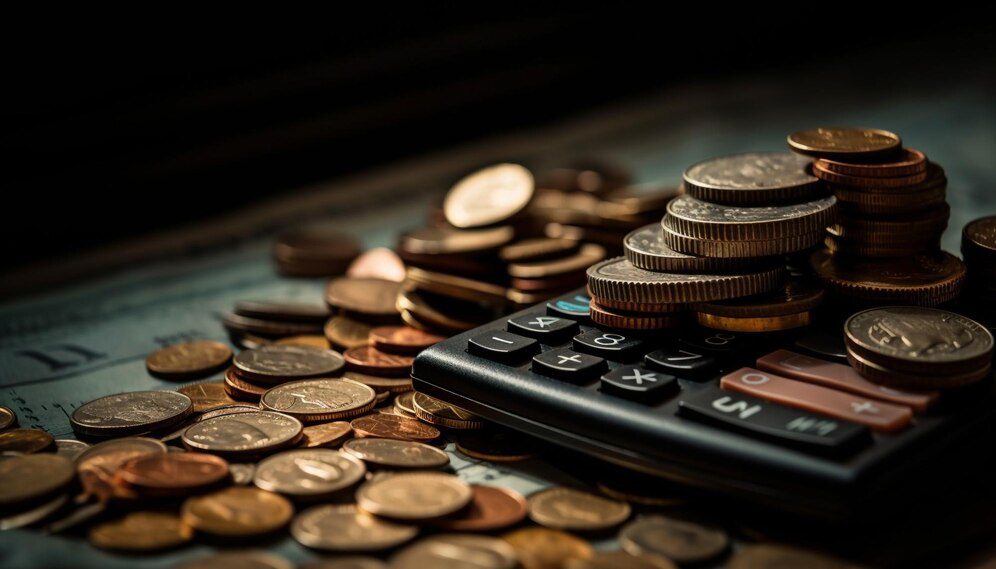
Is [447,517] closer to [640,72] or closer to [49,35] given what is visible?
[49,35]

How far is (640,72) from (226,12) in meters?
0.86

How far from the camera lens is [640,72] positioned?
211 centimetres

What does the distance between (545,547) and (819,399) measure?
0.22m

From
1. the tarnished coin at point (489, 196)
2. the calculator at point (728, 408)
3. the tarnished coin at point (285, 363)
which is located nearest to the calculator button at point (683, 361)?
the calculator at point (728, 408)

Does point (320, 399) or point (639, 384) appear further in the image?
point (320, 399)

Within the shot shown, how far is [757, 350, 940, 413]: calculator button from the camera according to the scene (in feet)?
2.37

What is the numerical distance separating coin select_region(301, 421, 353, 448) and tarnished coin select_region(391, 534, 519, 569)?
19 cm

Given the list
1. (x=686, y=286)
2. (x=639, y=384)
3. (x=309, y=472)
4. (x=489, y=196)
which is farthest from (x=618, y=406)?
(x=489, y=196)

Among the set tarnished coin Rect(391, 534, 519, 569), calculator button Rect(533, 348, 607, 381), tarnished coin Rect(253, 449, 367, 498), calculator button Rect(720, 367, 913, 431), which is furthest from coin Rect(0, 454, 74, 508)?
calculator button Rect(720, 367, 913, 431)

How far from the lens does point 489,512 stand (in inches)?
29.1

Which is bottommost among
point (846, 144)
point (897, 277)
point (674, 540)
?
point (674, 540)

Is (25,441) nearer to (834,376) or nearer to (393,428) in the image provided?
(393,428)

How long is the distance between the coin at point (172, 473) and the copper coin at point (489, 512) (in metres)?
0.18

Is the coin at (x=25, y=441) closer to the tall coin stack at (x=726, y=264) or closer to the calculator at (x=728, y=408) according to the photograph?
the calculator at (x=728, y=408)
